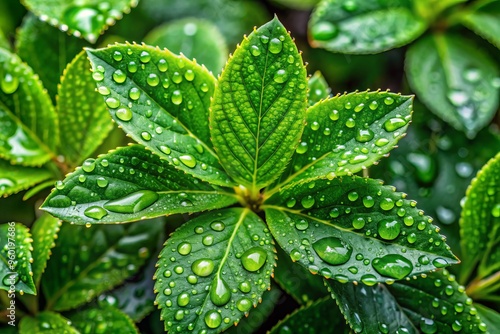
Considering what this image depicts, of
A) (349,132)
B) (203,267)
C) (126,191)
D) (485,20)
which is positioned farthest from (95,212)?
(485,20)

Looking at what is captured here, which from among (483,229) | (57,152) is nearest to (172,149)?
(57,152)

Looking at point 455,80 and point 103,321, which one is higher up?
point 455,80

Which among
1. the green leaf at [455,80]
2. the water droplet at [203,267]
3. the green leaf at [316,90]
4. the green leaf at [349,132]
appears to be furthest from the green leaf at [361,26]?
the water droplet at [203,267]

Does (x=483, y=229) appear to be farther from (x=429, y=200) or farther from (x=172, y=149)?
(x=172, y=149)

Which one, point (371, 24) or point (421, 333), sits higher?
point (371, 24)

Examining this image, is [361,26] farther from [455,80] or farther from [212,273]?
[212,273]

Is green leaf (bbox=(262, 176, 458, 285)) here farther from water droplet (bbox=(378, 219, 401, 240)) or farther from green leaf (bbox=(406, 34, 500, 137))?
green leaf (bbox=(406, 34, 500, 137))
